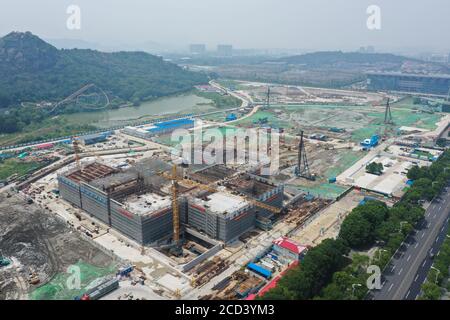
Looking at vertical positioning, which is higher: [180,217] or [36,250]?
[180,217]

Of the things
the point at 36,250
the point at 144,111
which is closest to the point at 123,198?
the point at 36,250

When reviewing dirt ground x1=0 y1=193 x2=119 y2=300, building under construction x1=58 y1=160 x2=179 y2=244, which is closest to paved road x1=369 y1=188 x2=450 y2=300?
building under construction x1=58 y1=160 x2=179 y2=244

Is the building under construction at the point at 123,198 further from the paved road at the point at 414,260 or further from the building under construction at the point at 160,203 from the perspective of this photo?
the paved road at the point at 414,260

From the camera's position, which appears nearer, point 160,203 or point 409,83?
point 160,203

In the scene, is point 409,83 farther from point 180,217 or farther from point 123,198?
point 123,198

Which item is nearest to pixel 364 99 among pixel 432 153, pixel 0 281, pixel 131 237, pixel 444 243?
pixel 432 153

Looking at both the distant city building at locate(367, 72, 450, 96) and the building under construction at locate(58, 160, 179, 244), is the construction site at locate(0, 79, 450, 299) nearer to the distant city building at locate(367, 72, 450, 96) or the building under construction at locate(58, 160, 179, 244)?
the building under construction at locate(58, 160, 179, 244)
